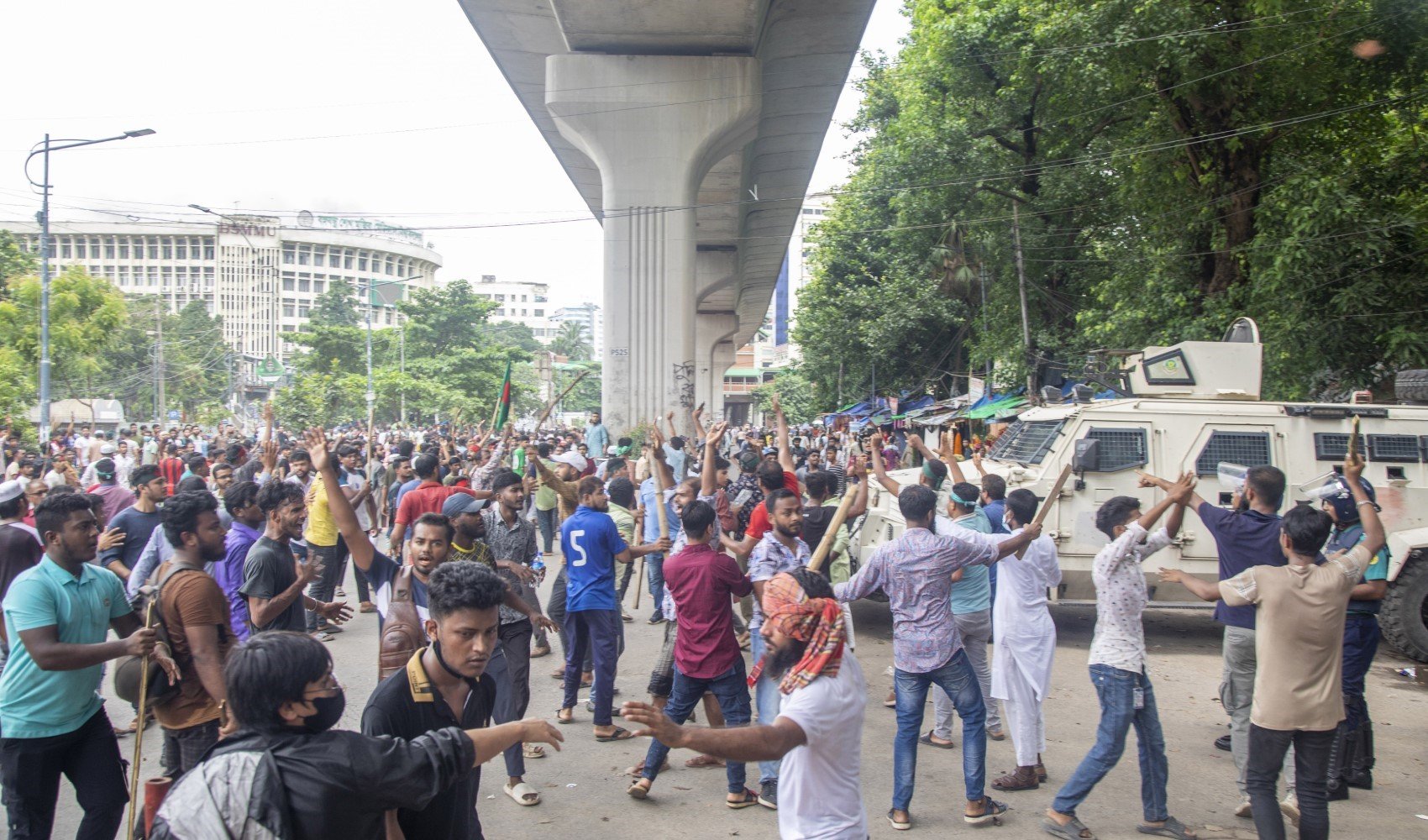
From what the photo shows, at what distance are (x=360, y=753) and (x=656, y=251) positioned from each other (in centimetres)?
1947

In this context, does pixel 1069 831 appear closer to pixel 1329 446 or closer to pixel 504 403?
pixel 1329 446

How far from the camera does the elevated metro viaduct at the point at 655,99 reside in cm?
1942

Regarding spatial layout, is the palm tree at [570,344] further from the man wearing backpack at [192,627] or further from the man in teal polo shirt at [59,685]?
the man in teal polo shirt at [59,685]

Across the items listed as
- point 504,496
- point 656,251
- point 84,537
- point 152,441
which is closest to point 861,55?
point 656,251

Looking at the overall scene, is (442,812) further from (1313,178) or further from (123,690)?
(1313,178)

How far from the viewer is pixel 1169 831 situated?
5.38 m

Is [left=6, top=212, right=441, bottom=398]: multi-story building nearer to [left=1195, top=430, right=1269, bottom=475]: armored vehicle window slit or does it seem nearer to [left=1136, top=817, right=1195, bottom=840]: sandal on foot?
[left=1195, top=430, right=1269, bottom=475]: armored vehicle window slit

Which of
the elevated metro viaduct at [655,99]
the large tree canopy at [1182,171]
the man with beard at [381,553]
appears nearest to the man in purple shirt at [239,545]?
the man with beard at [381,553]

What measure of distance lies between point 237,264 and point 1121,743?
133 m

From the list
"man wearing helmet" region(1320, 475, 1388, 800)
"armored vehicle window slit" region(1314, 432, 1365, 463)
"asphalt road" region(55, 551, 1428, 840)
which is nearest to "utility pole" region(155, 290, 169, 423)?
"asphalt road" region(55, 551, 1428, 840)

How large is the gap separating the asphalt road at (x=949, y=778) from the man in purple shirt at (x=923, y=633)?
31cm

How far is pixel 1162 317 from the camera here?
60.5 ft

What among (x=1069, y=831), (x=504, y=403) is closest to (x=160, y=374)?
(x=504, y=403)

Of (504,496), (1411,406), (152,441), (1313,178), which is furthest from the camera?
(152,441)
